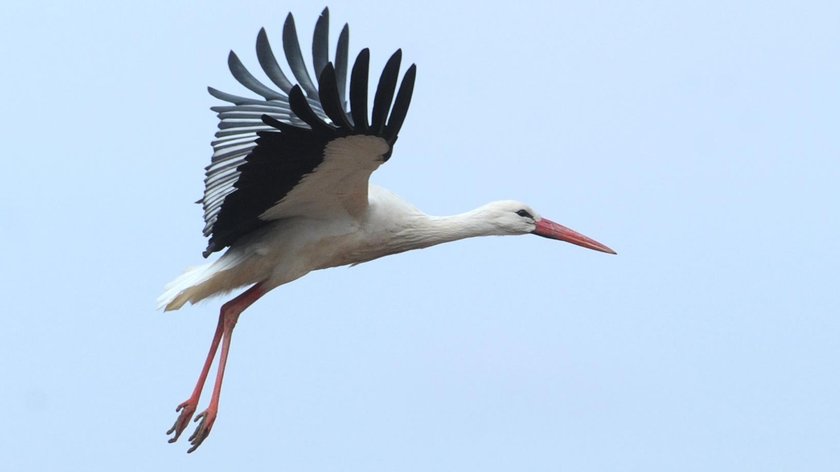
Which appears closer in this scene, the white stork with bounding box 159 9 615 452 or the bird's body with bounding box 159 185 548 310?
the white stork with bounding box 159 9 615 452

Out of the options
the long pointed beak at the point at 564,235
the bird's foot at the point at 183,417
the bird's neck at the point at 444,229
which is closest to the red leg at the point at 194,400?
the bird's foot at the point at 183,417

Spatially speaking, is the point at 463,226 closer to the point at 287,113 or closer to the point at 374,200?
the point at 374,200

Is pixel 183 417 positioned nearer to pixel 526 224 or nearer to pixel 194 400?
pixel 194 400

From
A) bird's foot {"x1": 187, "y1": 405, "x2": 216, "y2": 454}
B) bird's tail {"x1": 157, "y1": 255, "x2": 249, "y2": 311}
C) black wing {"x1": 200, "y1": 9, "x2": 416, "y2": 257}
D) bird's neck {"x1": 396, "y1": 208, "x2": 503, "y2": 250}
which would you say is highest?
black wing {"x1": 200, "y1": 9, "x2": 416, "y2": 257}

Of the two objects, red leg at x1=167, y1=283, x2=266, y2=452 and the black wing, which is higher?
the black wing

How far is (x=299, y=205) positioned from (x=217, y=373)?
1.00m

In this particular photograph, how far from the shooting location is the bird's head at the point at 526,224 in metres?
9.30

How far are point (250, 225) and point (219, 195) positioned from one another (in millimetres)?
398

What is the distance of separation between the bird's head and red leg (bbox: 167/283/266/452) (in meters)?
1.32

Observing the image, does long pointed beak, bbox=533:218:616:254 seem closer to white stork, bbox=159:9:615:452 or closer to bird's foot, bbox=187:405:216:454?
white stork, bbox=159:9:615:452

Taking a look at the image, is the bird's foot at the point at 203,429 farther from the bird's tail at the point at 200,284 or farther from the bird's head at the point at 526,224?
the bird's head at the point at 526,224

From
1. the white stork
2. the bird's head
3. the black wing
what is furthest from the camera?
the bird's head

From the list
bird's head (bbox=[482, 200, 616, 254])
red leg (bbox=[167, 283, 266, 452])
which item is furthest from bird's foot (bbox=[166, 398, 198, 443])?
bird's head (bbox=[482, 200, 616, 254])

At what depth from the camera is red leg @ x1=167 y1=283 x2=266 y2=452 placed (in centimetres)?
866
